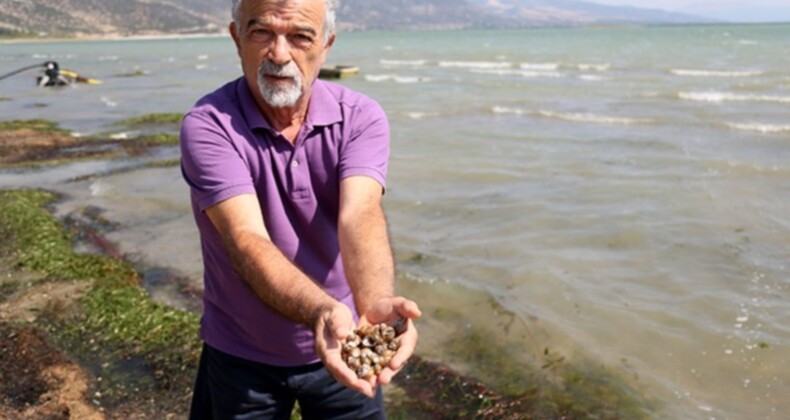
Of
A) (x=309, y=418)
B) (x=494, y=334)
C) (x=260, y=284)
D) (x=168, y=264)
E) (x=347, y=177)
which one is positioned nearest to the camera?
(x=260, y=284)

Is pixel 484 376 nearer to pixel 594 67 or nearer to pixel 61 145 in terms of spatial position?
pixel 61 145

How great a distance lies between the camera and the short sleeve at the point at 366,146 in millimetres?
2678

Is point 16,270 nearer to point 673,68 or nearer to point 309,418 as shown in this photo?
point 309,418

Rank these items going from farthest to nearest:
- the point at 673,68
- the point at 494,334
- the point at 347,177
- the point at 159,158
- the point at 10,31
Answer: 1. the point at 10,31
2. the point at 673,68
3. the point at 159,158
4. the point at 494,334
5. the point at 347,177

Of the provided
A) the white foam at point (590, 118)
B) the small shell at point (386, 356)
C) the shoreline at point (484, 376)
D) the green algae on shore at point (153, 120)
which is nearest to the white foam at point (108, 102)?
the green algae on shore at point (153, 120)

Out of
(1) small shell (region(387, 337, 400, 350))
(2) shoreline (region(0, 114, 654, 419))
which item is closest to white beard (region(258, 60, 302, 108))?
(1) small shell (region(387, 337, 400, 350))

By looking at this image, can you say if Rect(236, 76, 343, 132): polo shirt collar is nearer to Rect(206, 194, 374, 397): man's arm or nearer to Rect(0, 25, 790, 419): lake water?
Rect(206, 194, 374, 397): man's arm

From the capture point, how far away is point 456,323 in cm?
688

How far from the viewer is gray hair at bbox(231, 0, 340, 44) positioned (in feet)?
8.64

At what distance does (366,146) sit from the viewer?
273 centimetres

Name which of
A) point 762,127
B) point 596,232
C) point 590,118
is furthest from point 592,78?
point 596,232

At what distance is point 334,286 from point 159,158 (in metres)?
13.5

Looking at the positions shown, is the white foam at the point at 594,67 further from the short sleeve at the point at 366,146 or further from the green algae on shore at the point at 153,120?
the short sleeve at the point at 366,146

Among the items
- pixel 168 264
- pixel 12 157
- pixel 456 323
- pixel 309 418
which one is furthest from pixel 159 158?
pixel 309 418
